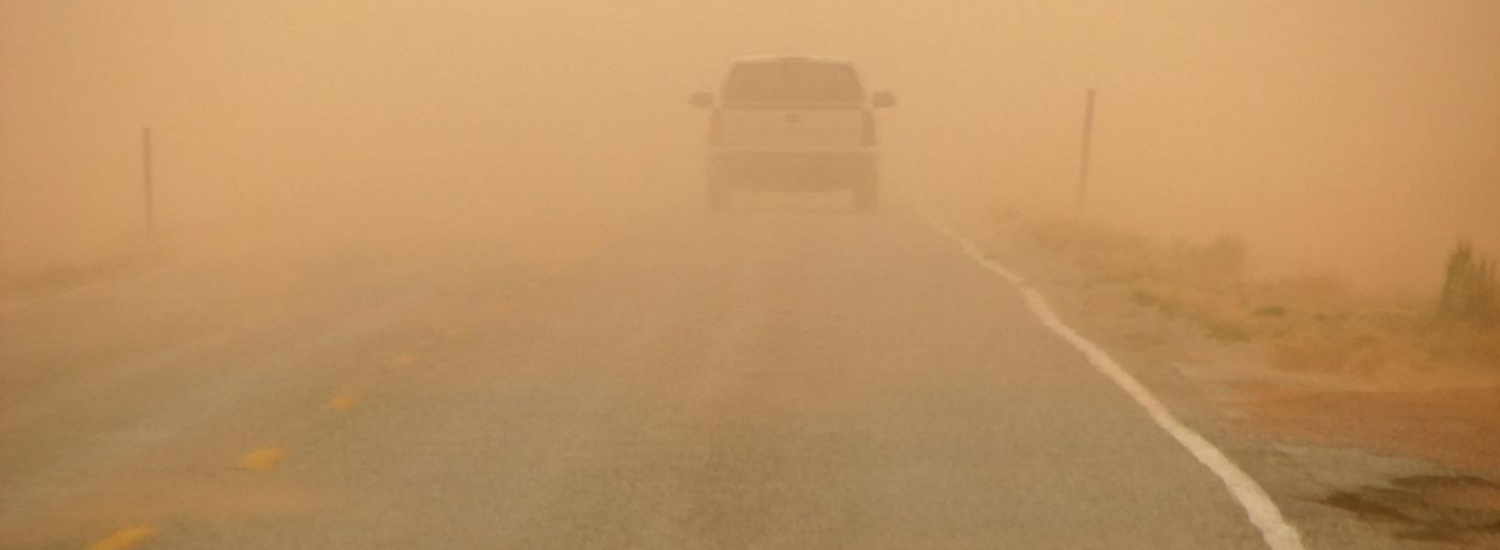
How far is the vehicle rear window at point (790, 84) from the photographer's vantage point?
27.0 meters

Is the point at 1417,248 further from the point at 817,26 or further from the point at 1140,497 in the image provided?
the point at 817,26

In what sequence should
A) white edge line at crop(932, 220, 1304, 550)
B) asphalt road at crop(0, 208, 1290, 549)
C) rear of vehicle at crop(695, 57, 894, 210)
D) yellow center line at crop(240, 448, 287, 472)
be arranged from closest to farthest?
1. white edge line at crop(932, 220, 1304, 550)
2. asphalt road at crop(0, 208, 1290, 549)
3. yellow center line at crop(240, 448, 287, 472)
4. rear of vehicle at crop(695, 57, 894, 210)

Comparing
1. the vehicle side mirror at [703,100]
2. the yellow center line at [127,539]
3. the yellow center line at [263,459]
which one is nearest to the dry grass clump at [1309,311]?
the vehicle side mirror at [703,100]

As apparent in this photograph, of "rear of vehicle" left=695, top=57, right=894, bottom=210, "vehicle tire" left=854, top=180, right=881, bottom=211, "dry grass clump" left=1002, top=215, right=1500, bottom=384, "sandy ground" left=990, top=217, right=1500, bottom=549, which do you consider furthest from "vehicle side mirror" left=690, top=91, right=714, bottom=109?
"sandy ground" left=990, top=217, right=1500, bottom=549

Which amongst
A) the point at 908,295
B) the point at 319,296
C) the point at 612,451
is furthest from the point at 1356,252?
the point at 612,451

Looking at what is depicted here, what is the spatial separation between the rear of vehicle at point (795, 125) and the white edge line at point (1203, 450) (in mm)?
11358

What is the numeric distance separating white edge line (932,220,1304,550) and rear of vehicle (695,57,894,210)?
11358 millimetres

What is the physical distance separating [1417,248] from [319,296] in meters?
18.4

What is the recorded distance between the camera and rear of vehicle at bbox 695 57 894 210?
26734 millimetres

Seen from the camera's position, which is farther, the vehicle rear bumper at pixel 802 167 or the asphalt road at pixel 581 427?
the vehicle rear bumper at pixel 802 167

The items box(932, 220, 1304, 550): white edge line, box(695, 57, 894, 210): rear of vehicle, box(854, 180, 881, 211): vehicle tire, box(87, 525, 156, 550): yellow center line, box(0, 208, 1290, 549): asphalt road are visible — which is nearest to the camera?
box(87, 525, 156, 550): yellow center line

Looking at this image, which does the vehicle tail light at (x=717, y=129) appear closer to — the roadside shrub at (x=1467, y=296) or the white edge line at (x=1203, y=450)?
the white edge line at (x=1203, y=450)

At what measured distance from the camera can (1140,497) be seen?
8141 mm

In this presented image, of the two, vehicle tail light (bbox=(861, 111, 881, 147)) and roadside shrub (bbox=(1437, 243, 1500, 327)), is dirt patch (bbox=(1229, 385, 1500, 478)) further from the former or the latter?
vehicle tail light (bbox=(861, 111, 881, 147))
